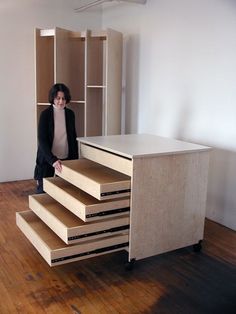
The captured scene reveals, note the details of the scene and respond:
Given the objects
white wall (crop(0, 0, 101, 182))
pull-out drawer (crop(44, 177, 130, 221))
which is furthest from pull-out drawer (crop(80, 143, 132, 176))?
white wall (crop(0, 0, 101, 182))

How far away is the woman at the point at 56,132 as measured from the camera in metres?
3.09

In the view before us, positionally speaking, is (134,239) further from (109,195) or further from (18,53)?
(18,53)

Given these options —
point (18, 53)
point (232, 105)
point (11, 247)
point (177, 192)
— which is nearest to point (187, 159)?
point (177, 192)

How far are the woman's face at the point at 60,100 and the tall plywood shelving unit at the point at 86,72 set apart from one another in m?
0.92

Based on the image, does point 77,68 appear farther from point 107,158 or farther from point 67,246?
point 67,246

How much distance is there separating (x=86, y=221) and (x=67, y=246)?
20cm

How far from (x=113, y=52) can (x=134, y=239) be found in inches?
91.4

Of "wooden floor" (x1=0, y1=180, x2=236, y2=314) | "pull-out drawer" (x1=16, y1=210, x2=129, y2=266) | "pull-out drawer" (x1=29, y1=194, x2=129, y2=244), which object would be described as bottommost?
"wooden floor" (x1=0, y1=180, x2=236, y2=314)

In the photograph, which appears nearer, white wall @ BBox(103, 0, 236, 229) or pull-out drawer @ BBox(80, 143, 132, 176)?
pull-out drawer @ BBox(80, 143, 132, 176)

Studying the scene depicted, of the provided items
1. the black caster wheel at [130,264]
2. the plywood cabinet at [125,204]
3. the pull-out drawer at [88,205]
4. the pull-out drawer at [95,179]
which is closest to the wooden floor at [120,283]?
the black caster wheel at [130,264]

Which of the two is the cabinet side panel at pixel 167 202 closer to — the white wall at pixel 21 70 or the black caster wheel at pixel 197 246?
the black caster wheel at pixel 197 246

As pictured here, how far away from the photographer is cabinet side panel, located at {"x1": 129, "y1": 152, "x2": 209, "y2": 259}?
2.42 metres

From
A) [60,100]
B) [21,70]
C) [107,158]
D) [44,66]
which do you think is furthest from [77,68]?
[107,158]

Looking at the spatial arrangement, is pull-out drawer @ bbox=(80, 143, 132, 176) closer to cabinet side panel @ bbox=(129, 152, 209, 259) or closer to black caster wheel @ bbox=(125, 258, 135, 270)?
cabinet side panel @ bbox=(129, 152, 209, 259)
